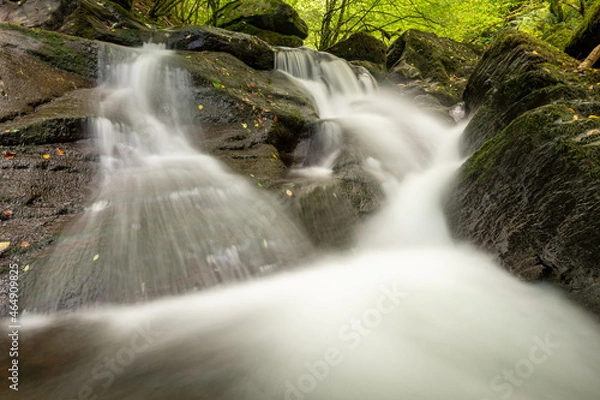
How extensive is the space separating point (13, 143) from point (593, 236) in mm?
5113

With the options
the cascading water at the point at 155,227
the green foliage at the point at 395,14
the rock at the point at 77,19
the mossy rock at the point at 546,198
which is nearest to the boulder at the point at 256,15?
the green foliage at the point at 395,14

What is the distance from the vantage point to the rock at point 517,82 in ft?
11.5

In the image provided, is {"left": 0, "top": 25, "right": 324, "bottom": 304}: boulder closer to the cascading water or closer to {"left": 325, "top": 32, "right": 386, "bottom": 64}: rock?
the cascading water

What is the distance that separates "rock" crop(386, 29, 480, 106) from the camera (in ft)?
26.7

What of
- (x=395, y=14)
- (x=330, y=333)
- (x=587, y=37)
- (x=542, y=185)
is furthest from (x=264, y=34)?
(x=330, y=333)

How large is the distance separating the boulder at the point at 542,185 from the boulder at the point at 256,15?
8096mm

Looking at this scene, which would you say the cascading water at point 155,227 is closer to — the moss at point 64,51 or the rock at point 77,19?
the moss at point 64,51

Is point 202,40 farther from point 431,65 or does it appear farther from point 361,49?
point 431,65

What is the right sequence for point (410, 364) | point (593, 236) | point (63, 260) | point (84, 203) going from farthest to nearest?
point (84, 203) < point (63, 260) < point (593, 236) < point (410, 364)

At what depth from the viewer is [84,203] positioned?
116 inches

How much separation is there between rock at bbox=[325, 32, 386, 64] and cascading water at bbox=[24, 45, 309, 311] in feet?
22.8

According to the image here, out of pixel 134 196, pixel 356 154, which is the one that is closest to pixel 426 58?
pixel 356 154

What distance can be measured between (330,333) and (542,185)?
216 centimetres

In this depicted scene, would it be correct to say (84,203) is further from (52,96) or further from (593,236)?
(593,236)
